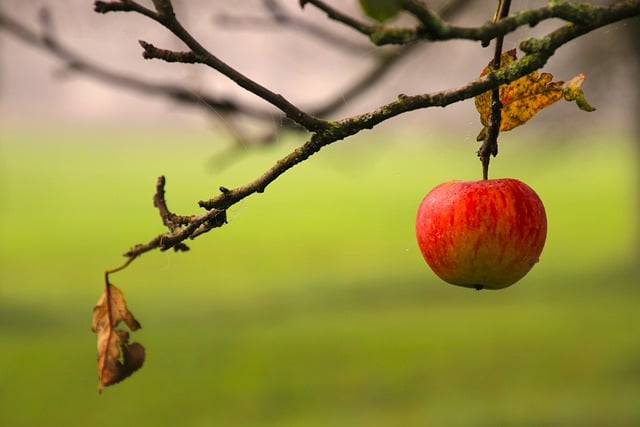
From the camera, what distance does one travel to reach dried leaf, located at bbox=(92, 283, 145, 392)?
146 cm

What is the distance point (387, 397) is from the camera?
8688 mm

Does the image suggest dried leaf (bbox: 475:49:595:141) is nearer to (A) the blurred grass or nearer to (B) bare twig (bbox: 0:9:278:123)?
(A) the blurred grass

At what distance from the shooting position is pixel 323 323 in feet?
39.0

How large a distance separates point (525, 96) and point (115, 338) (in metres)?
0.74

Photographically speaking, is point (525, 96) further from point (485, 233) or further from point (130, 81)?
point (130, 81)

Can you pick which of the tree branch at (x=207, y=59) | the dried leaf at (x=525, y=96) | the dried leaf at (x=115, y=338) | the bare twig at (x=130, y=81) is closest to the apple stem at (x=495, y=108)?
the dried leaf at (x=525, y=96)

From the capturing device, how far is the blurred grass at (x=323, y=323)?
27.9 ft

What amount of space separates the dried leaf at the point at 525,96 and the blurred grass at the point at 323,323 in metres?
0.48

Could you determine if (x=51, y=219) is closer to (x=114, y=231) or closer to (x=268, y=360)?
(x=114, y=231)

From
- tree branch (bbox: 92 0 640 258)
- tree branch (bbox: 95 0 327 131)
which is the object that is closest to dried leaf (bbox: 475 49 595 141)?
tree branch (bbox: 92 0 640 258)

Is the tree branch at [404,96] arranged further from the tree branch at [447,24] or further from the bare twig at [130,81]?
the bare twig at [130,81]

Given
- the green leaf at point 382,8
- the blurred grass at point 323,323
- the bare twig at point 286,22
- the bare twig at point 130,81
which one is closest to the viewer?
the green leaf at point 382,8

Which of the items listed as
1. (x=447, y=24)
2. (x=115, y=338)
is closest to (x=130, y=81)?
(x=115, y=338)

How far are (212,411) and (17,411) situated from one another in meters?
1.75
